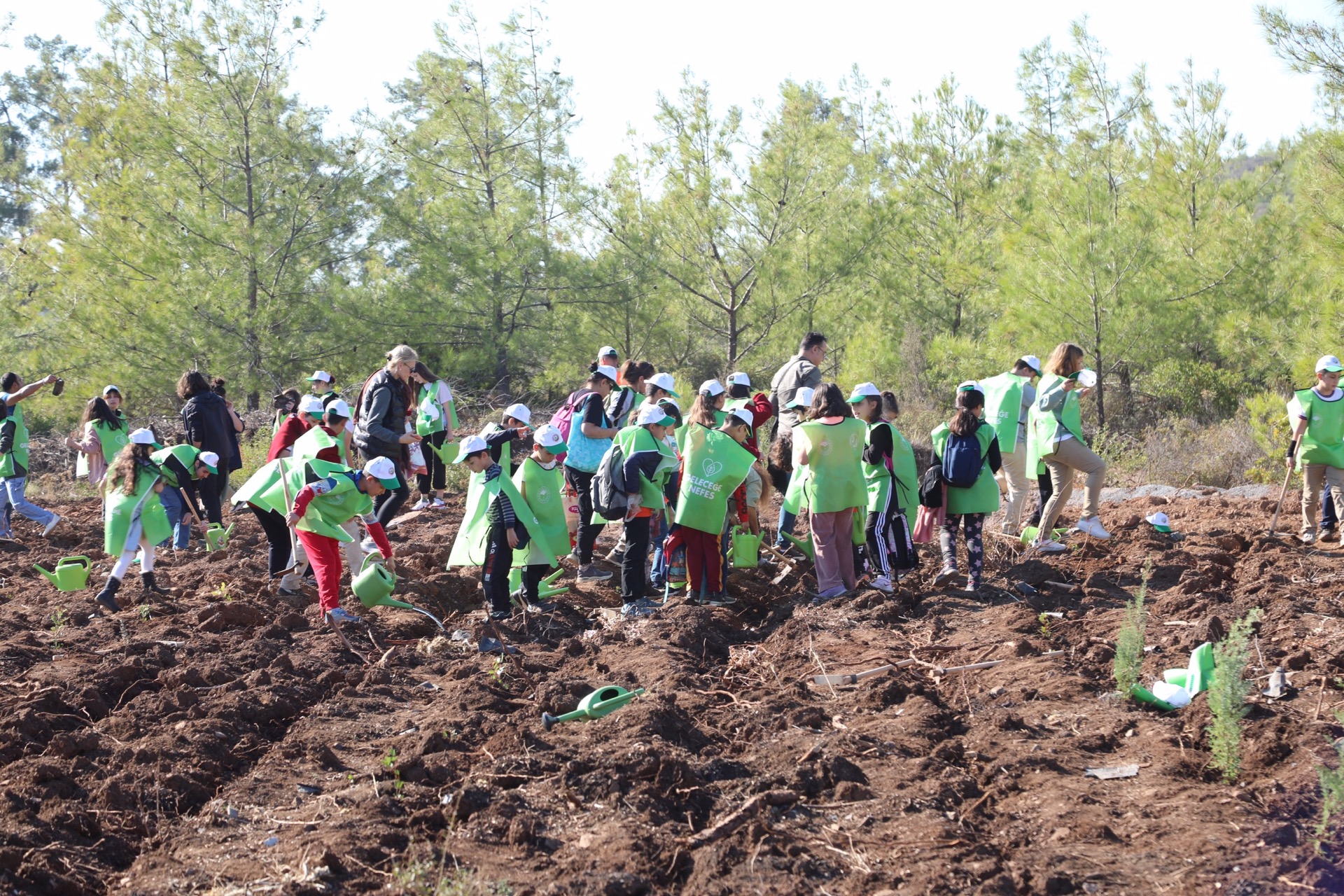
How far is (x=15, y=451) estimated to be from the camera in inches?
467

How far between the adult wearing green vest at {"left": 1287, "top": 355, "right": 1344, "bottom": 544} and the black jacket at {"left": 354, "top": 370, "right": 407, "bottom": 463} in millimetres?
7498

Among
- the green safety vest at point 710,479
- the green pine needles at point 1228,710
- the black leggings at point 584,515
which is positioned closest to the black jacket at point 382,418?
the black leggings at point 584,515

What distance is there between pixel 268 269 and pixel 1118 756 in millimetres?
15355

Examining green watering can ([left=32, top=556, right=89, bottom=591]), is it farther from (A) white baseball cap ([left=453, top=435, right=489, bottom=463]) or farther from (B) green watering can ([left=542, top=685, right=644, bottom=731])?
(B) green watering can ([left=542, top=685, right=644, bottom=731])

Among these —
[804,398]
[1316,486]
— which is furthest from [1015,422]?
[1316,486]

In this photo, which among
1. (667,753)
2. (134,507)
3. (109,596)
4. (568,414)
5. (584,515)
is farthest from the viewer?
(568,414)

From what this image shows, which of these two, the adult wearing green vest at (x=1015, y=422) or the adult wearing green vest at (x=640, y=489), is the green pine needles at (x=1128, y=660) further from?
the adult wearing green vest at (x=1015, y=422)

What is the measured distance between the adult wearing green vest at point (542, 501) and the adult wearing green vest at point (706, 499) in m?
0.83

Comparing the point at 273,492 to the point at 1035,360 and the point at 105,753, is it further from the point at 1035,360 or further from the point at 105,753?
the point at 1035,360

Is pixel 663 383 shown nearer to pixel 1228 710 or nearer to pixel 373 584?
pixel 373 584

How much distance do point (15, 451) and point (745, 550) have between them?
7671 mm

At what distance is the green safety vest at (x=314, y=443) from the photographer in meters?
8.06

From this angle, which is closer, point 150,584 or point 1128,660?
point 1128,660

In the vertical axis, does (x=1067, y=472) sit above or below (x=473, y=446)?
below
